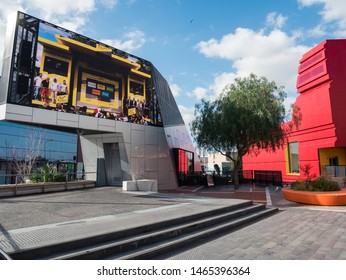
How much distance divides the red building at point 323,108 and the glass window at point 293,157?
33.5 inches

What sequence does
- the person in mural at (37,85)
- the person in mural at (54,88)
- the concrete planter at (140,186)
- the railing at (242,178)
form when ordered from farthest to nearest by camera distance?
the railing at (242,178)
the concrete planter at (140,186)
the person in mural at (54,88)
the person in mural at (37,85)

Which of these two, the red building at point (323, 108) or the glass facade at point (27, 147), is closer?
the red building at point (323, 108)

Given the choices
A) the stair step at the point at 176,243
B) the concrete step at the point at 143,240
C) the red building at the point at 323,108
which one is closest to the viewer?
the concrete step at the point at 143,240

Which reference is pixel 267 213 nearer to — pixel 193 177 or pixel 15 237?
pixel 15 237

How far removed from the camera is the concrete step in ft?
14.3

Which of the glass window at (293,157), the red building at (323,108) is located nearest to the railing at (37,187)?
the red building at (323,108)

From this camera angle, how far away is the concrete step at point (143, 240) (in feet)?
14.3

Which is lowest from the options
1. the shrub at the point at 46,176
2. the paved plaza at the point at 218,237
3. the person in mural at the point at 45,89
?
the paved plaza at the point at 218,237

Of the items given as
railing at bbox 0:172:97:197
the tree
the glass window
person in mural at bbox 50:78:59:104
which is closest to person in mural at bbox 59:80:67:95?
person in mural at bbox 50:78:59:104

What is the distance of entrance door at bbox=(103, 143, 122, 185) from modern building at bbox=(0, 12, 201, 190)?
0.07 m

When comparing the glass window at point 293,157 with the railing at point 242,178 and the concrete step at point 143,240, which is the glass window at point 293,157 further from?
the concrete step at point 143,240

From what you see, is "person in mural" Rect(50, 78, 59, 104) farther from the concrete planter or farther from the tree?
the tree

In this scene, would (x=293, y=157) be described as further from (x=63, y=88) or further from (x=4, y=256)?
(x=4, y=256)
